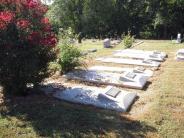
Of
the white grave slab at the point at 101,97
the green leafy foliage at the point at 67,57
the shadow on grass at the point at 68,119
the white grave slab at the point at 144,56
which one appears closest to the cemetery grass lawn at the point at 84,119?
the shadow on grass at the point at 68,119

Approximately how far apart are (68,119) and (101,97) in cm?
134

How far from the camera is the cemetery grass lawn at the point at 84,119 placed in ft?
17.4

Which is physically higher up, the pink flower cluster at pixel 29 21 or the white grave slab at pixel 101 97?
the pink flower cluster at pixel 29 21

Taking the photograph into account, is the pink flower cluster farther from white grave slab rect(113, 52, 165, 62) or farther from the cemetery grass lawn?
white grave slab rect(113, 52, 165, 62)

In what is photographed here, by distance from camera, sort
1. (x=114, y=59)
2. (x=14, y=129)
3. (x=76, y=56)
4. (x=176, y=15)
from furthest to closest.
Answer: (x=176, y=15) → (x=114, y=59) → (x=76, y=56) → (x=14, y=129)

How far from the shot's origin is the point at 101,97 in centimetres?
687

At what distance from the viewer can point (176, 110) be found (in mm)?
6605

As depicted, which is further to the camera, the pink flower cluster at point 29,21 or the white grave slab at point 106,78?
the white grave slab at point 106,78

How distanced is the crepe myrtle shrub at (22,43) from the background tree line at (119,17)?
23.3 metres

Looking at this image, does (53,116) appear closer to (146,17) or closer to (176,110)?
(176,110)

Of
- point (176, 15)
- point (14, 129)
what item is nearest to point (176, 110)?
point (14, 129)

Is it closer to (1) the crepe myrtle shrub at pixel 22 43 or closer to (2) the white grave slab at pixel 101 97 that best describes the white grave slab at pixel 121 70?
(2) the white grave slab at pixel 101 97

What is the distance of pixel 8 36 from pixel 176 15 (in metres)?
28.0

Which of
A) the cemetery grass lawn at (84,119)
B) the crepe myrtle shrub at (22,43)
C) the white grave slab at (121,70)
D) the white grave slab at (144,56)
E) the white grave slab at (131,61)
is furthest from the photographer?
the white grave slab at (144,56)
